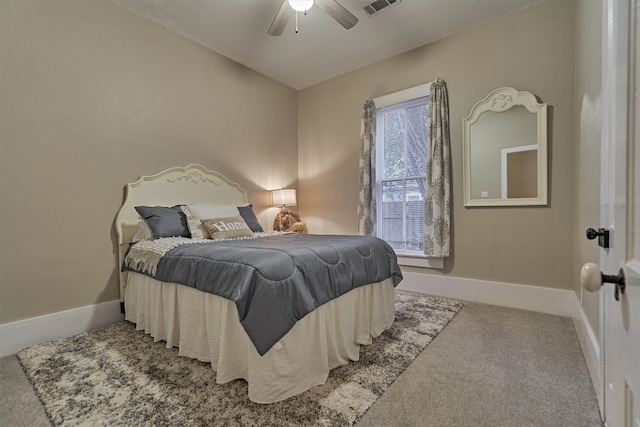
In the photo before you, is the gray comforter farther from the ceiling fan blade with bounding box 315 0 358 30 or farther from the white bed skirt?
the ceiling fan blade with bounding box 315 0 358 30

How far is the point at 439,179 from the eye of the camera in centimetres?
313

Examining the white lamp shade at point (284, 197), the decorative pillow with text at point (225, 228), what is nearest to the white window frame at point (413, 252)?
the white lamp shade at point (284, 197)

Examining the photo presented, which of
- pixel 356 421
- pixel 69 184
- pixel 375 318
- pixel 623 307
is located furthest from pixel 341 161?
pixel 623 307

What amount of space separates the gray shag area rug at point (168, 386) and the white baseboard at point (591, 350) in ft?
2.85

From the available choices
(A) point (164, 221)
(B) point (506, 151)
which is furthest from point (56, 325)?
(B) point (506, 151)

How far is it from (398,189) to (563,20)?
7.19 feet

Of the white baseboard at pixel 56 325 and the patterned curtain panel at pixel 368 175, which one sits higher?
the patterned curtain panel at pixel 368 175

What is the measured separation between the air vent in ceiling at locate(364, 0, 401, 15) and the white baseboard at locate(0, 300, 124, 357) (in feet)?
12.1

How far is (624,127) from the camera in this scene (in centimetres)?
63

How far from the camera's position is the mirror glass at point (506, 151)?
2.70 meters

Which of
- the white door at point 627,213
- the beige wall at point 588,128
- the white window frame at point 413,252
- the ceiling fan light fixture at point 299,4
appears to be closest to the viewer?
the white door at point 627,213

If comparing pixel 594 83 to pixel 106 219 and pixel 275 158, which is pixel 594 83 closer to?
pixel 275 158

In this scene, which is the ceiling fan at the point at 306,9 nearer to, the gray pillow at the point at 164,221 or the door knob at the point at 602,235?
the gray pillow at the point at 164,221

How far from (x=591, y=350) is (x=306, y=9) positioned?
117 inches
